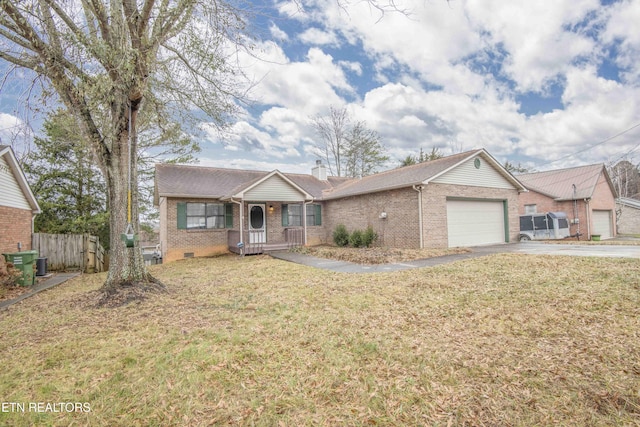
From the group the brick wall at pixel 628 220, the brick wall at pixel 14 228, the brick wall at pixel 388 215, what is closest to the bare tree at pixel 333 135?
the brick wall at pixel 388 215

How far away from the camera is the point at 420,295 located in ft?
18.1

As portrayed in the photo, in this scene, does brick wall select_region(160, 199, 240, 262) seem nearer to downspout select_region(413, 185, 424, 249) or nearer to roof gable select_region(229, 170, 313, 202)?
roof gable select_region(229, 170, 313, 202)

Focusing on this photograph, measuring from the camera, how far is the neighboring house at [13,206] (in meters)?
9.91

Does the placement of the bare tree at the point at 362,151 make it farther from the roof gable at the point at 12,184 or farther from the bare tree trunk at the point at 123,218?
the bare tree trunk at the point at 123,218

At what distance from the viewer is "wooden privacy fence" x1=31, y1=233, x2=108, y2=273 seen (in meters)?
12.0

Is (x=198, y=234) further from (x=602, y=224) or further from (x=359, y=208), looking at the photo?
(x=602, y=224)

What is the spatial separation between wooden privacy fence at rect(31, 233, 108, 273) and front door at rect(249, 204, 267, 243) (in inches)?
281

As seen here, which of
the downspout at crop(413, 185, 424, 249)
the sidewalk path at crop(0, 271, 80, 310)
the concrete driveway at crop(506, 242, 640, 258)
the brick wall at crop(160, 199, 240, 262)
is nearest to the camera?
the sidewalk path at crop(0, 271, 80, 310)

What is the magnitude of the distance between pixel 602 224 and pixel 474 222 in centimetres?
1471

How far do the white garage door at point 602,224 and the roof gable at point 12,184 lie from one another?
102 feet

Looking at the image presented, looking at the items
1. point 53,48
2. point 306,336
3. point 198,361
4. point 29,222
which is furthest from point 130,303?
point 29,222

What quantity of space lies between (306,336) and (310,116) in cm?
2458

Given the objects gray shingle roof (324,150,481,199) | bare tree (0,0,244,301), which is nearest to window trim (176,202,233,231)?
gray shingle roof (324,150,481,199)

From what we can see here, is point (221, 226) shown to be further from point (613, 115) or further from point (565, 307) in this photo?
point (613, 115)
